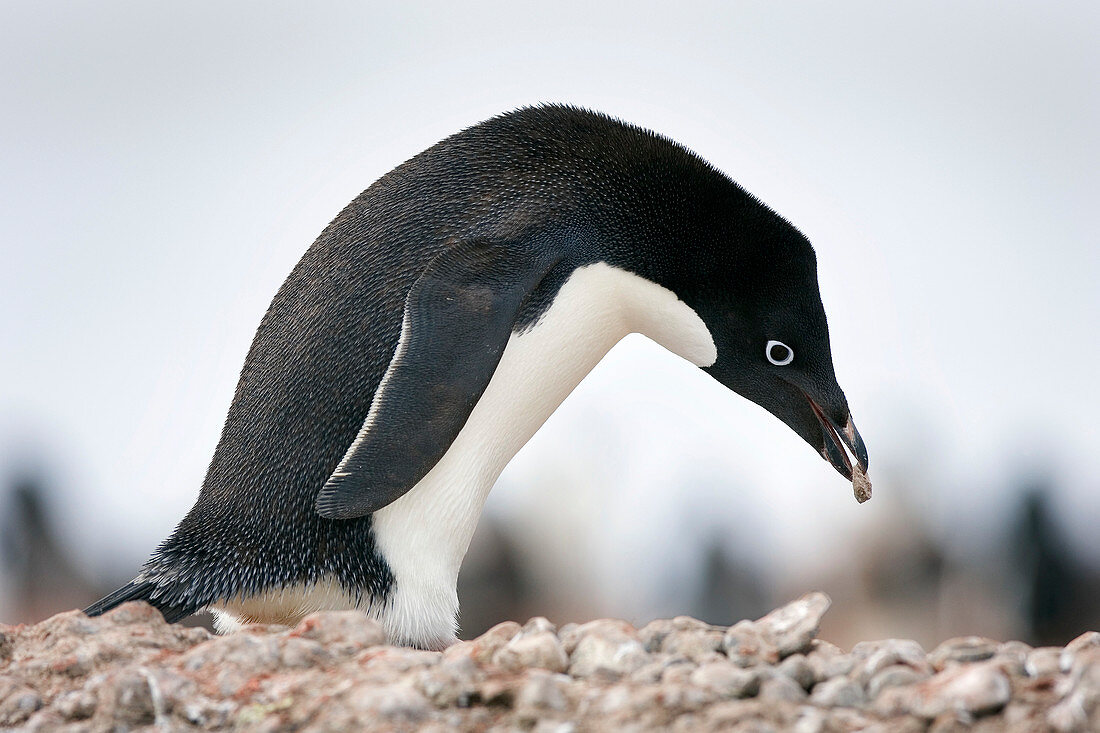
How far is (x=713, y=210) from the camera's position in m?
2.32

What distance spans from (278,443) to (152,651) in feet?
1.83

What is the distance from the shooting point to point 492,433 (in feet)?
7.30

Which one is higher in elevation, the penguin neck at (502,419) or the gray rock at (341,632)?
the penguin neck at (502,419)

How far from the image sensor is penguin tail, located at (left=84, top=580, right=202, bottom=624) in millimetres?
2008

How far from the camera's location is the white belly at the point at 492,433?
2.10 m

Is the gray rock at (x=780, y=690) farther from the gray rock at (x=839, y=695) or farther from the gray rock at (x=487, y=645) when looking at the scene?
the gray rock at (x=487, y=645)

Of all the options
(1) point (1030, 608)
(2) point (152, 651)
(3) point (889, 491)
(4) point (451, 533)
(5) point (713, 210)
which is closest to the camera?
(2) point (152, 651)

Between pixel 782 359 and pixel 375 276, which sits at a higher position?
pixel 375 276

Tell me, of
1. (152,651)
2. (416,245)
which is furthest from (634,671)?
(416,245)

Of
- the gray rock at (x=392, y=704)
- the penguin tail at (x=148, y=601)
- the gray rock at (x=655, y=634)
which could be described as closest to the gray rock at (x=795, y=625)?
the gray rock at (x=655, y=634)

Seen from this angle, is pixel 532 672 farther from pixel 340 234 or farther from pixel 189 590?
pixel 340 234

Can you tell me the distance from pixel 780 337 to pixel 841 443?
0.89 feet

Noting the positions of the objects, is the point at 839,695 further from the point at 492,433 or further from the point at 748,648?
the point at 492,433

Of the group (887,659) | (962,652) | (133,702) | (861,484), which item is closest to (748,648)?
(887,659)
